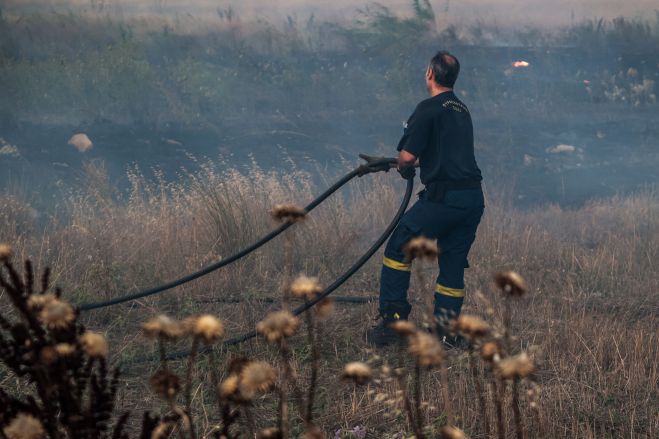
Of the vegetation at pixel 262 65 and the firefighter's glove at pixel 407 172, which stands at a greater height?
the vegetation at pixel 262 65

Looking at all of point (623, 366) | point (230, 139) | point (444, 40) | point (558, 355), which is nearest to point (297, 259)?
point (558, 355)

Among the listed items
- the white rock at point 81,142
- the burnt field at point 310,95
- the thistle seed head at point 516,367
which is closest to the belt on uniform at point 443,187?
the thistle seed head at point 516,367

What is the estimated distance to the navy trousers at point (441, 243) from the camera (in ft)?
17.0

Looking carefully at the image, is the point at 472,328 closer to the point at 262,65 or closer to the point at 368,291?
the point at 368,291

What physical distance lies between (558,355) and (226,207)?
3.46 m

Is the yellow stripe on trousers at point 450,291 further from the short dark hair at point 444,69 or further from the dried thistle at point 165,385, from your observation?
the dried thistle at point 165,385

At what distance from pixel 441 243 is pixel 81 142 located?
972cm

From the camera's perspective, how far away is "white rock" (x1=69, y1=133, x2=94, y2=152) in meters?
13.4

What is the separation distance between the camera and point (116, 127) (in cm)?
1460

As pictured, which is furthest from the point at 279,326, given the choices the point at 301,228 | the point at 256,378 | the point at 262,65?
the point at 262,65

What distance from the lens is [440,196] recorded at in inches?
203

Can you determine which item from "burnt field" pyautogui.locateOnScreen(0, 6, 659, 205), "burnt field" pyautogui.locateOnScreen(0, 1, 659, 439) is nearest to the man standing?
"burnt field" pyautogui.locateOnScreen(0, 1, 659, 439)

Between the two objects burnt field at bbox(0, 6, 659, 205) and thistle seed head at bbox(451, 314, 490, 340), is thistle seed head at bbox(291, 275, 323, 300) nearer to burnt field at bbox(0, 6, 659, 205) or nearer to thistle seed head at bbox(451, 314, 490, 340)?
thistle seed head at bbox(451, 314, 490, 340)

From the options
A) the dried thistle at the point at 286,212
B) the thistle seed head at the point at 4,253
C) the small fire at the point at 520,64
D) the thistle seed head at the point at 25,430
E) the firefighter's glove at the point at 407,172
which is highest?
the small fire at the point at 520,64
